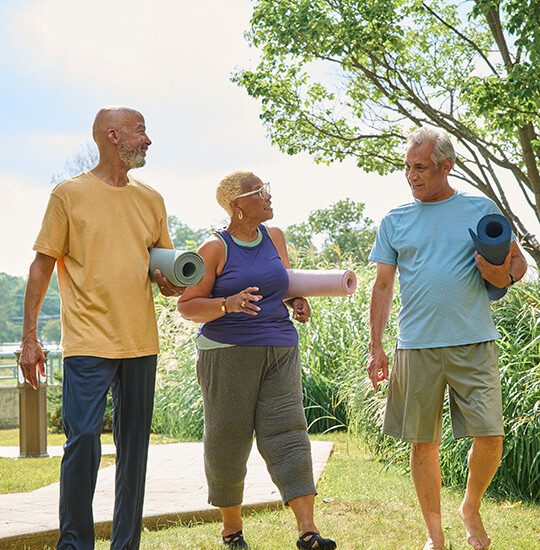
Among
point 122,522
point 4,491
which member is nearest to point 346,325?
point 4,491

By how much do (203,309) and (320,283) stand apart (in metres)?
0.58

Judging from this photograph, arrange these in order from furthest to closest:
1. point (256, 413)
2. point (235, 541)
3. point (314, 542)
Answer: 1. point (235, 541)
2. point (256, 413)
3. point (314, 542)

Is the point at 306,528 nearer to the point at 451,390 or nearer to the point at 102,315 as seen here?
the point at 451,390

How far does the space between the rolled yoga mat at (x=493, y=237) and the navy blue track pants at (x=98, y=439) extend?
146 centimetres

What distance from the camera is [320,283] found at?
4.51 meters

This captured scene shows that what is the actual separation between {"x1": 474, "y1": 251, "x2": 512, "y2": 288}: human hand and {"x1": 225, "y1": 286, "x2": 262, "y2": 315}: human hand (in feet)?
3.15

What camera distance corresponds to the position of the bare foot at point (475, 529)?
431 centimetres

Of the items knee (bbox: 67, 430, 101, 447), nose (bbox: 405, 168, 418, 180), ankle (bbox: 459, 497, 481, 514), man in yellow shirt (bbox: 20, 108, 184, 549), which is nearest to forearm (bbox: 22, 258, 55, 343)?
man in yellow shirt (bbox: 20, 108, 184, 549)

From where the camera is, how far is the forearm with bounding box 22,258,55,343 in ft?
12.3

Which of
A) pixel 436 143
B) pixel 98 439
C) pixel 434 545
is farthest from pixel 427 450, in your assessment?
pixel 98 439

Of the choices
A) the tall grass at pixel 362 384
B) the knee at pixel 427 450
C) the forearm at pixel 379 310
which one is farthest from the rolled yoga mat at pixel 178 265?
the tall grass at pixel 362 384

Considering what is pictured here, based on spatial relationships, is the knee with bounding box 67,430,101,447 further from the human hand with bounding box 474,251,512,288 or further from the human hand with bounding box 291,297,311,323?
the human hand with bounding box 474,251,512,288

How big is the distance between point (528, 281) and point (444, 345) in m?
3.59

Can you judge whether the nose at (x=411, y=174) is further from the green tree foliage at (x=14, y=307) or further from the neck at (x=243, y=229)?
the green tree foliage at (x=14, y=307)
